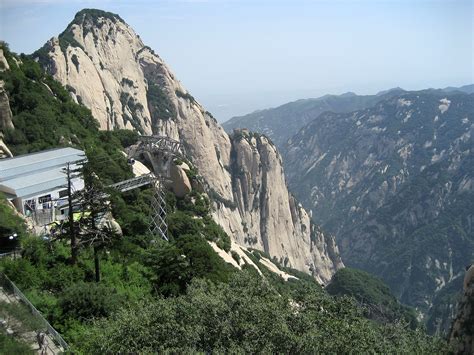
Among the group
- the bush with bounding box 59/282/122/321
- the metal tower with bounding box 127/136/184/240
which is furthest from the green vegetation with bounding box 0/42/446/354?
the metal tower with bounding box 127/136/184/240

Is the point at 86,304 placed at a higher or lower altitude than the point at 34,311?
lower

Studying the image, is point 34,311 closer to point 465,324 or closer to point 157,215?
point 157,215

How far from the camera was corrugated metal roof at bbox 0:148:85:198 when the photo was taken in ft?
112

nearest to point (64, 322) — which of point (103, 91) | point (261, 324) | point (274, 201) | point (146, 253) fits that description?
point (261, 324)

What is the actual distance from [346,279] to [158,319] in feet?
287

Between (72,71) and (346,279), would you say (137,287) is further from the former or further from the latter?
(346,279)

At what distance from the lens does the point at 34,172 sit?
3688 cm

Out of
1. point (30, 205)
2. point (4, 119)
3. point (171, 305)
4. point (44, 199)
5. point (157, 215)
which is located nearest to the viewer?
point (171, 305)

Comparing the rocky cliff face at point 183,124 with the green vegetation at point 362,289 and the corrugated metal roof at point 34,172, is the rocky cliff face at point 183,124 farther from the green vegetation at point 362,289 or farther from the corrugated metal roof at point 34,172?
the corrugated metal roof at point 34,172

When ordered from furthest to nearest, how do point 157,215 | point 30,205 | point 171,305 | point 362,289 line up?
1. point 362,289
2. point 157,215
3. point 30,205
4. point 171,305

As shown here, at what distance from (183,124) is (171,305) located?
272ft

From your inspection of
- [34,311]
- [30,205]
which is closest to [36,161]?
[30,205]

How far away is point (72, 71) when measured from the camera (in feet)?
245

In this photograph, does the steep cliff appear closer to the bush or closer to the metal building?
the metal building
